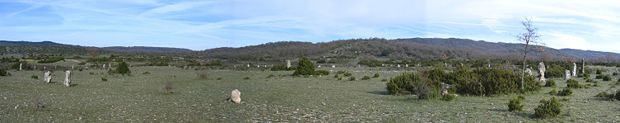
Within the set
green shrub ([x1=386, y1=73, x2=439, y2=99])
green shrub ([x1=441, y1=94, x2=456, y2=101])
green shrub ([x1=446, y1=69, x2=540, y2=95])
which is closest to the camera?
green shrub ([x1=441, y1=94, x2=456, y2=101])

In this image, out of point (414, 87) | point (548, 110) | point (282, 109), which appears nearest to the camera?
point (548, 110)

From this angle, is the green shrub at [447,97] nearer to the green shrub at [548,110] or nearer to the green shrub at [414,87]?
the green shrub at [414,87]

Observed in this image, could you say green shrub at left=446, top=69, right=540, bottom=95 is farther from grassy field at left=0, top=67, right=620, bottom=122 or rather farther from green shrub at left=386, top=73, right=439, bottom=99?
green shrub at left=386, top=73, right=439, bottom=99

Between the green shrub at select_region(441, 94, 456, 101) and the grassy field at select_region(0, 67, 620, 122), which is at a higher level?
the green shrub at select_region(441, 94, 456, 101)

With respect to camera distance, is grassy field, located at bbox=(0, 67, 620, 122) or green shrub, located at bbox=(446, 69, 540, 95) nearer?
grassy field, located at bbox=(0, 67, 620, 122)

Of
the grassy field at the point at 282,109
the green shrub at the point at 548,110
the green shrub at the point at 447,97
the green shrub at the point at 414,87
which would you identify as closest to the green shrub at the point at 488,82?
the grassy field at the point at 282,109

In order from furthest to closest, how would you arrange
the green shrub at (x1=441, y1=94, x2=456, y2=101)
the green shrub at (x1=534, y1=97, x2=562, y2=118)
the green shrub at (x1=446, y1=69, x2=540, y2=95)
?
the green shrub at (x1=446, y1=69, x2=540, y2=95) < the green shrub at (x1=441, y1=94, x2=456, y2=101) < the green shrub at (x1=534, y1=97, x2=562, y2=118)

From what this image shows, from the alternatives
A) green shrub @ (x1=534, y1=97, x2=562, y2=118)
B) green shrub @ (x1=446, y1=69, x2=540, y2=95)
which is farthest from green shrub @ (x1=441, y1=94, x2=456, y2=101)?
green shrub @ (x1=534, y1=97, x2=562, y2=118)

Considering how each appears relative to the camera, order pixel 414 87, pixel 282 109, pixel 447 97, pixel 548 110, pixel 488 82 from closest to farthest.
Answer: pixel 548 110
pixel 282 109
pixel 447 97
pixel 414 87
pixel 488 82

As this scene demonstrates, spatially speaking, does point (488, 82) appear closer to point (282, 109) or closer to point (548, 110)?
point (548, 110)

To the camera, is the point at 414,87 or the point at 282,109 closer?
the point at 282,109

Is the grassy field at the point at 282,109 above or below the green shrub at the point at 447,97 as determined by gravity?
below

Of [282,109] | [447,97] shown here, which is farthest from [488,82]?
[282,109]

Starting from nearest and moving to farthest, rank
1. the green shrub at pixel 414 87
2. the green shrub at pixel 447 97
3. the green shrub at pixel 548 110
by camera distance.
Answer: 1. the green shrub at pixel 548 110
2. the green shrub at pixel 447 97
3. the green shrub at pixel 414 87
